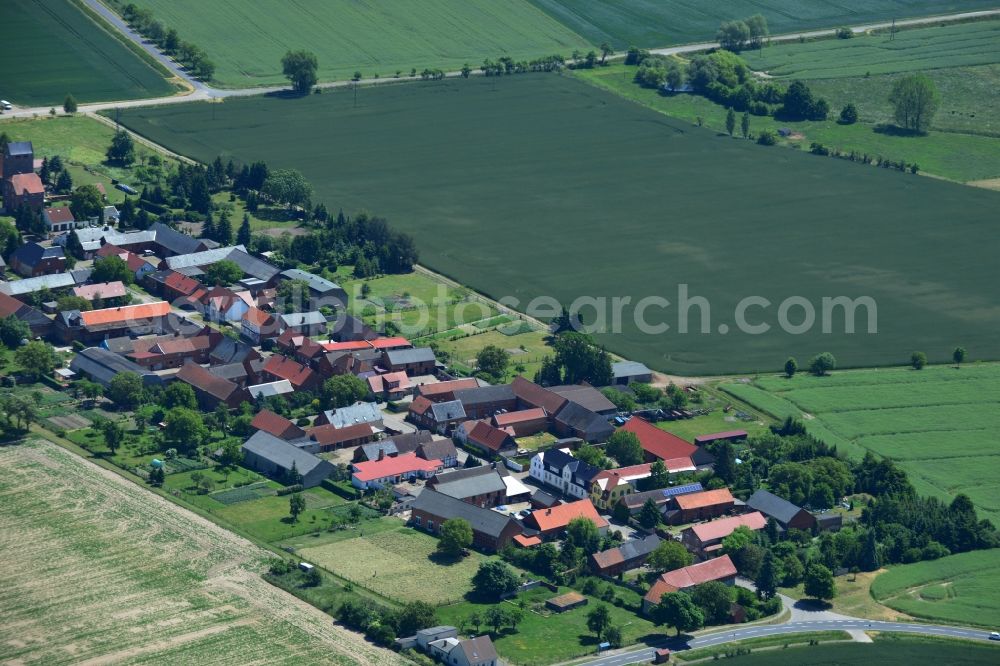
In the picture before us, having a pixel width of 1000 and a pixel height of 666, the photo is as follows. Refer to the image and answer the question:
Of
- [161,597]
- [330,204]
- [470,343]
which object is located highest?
[330,204]

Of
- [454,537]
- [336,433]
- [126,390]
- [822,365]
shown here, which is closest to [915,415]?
[822,365]

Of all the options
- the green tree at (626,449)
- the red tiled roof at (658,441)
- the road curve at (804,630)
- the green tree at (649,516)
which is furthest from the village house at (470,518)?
the red tiled roof at (658,441)

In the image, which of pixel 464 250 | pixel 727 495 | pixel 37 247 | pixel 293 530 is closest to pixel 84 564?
pixel 293 530

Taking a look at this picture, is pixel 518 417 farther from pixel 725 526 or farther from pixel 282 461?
pixel 725 526

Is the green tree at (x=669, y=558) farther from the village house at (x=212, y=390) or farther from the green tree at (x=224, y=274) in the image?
the green tree at (x=224, y=274)

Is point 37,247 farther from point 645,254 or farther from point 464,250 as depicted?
point 645,254
